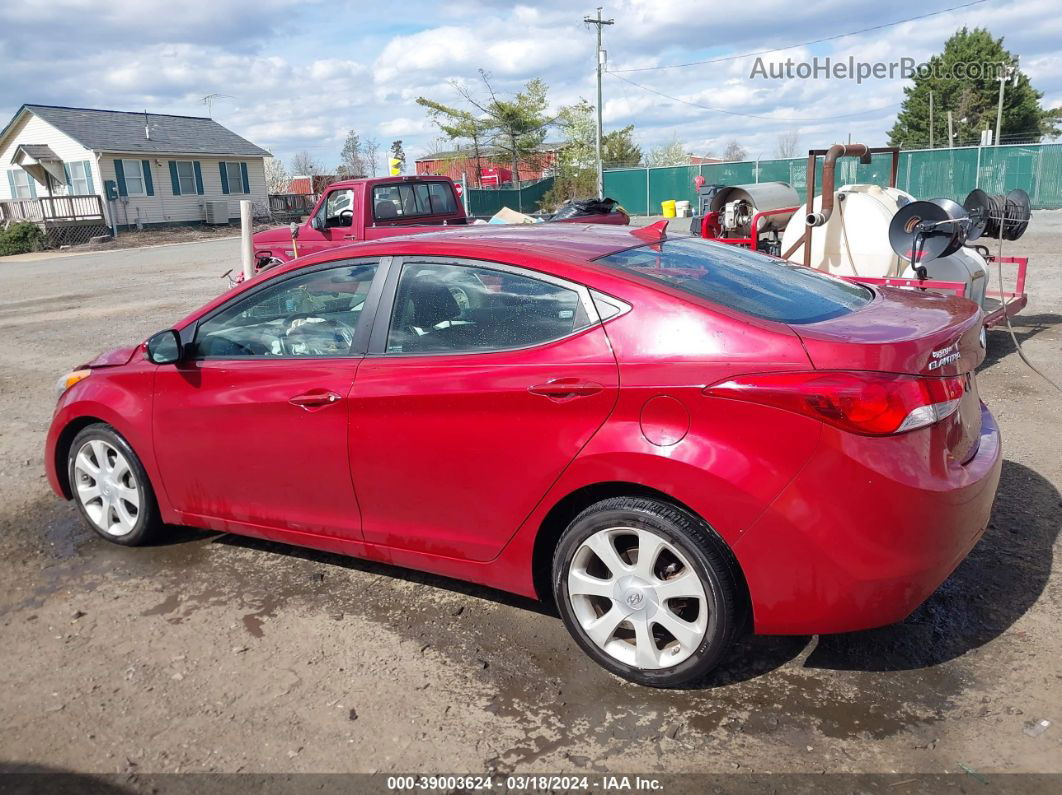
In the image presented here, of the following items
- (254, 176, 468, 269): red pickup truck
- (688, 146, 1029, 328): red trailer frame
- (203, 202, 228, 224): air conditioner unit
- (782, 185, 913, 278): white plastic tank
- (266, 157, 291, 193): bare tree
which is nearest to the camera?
(688, 146, 1029, 328): red trailer frame

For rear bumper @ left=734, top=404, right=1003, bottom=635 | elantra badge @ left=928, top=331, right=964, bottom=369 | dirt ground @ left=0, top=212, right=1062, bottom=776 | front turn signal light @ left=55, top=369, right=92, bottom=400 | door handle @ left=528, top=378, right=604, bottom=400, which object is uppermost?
elantra badge @ left=928, top=331, right=964, bottom=369

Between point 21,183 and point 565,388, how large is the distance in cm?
4555

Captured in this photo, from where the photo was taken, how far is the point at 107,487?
4.50 meters

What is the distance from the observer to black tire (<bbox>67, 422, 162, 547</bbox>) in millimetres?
4352

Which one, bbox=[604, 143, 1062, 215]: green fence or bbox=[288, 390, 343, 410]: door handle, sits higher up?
bbox=[604, 143, 1062, 215]: green fence

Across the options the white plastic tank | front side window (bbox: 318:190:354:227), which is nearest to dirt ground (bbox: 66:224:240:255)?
front side window (bbox: 318:190:354:227)

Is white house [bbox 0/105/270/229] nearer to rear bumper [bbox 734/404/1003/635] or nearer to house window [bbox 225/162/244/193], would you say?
house window [bbox 225/162/244/193]

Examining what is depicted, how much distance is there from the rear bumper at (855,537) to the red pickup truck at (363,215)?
964 centimetres

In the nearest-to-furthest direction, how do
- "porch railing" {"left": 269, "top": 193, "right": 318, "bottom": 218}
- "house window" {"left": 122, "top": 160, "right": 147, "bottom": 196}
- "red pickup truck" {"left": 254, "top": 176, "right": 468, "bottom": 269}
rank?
"red pickup truck" {"left": 254, "top": 176, "right": 468, "bottom": 269} → "house window" {"left": 122, "top": 160, "right": 147, "bottom": 196} → "porch railing" {"left": 269, "top": 193, "right": 318, "bottom": 218}

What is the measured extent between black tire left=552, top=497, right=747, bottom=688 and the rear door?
22 cm

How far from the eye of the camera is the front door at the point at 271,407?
11.8ft

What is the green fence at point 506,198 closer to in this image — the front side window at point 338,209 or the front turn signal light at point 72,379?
the front side window at point 338,209

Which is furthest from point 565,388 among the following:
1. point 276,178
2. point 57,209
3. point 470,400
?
point 276,178

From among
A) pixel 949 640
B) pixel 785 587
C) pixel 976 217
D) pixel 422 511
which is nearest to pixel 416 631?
pixel 422 511
